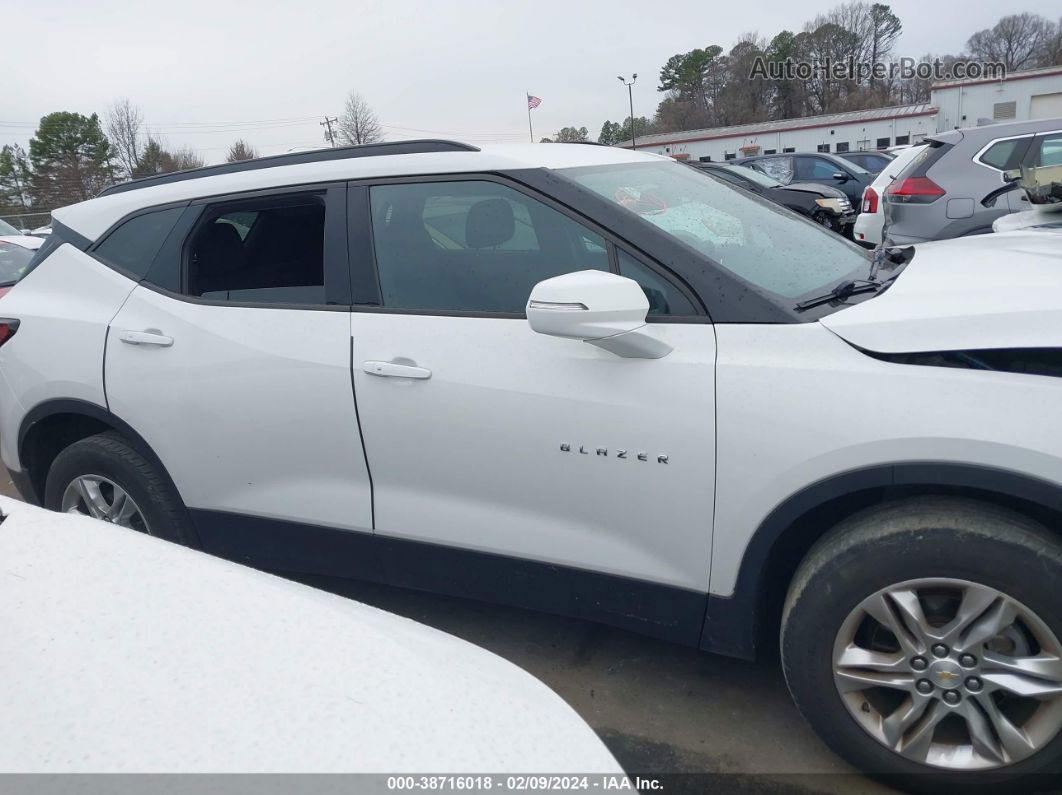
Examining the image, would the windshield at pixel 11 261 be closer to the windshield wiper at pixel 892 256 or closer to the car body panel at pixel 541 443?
the car body panel at pixel 541 443

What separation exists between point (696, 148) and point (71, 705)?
5704 cm

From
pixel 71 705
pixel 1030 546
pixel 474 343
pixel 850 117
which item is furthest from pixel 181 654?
pixel 850 117

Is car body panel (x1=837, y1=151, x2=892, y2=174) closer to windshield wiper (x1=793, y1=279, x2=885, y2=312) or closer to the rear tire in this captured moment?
windshield wiper (x1=793, y1=279, x2=885, y2=312)

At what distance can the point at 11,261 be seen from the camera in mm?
8617

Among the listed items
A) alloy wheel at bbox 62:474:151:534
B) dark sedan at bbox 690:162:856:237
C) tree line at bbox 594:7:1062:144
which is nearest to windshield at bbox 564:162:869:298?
alloy wheel at bbox 62:474:151:534

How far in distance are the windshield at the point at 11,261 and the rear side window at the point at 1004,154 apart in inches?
357

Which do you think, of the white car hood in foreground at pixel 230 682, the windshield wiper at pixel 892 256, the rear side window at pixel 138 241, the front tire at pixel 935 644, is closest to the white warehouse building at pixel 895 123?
the windshield wiper at pixel 892 256

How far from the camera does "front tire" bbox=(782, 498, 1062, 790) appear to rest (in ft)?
6.28

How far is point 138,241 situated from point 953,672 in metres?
3.11

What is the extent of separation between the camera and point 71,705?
3.82 ft

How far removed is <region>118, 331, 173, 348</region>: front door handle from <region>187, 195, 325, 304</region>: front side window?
20 centimetres

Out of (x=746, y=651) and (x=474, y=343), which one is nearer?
(x=746, y=651)

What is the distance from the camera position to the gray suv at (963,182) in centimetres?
717

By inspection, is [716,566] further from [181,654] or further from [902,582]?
[181,654]
